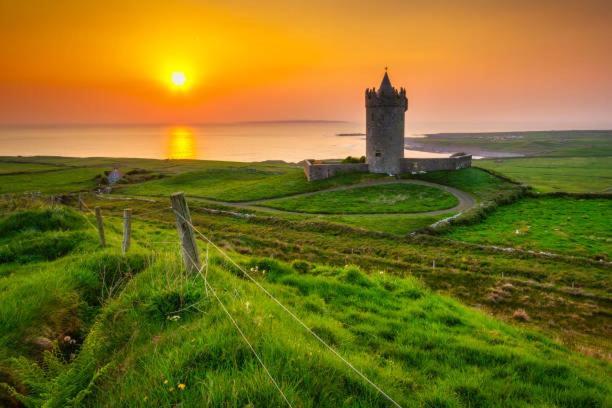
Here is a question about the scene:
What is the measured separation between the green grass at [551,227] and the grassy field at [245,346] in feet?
72.9

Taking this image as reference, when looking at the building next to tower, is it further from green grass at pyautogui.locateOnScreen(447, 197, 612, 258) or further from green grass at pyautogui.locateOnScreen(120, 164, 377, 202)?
green grass at pyautogui.locateOnScreen(447, 197, 612, 258)

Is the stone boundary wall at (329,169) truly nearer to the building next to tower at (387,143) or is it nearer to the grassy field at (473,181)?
the building next to tower at (387,143)

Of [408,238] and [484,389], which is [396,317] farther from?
[408,238]

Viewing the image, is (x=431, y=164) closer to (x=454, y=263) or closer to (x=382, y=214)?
(x=382, y=214)

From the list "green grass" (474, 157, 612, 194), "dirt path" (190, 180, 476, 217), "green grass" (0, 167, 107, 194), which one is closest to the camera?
"dirt path" (190, 180, 476, 217)


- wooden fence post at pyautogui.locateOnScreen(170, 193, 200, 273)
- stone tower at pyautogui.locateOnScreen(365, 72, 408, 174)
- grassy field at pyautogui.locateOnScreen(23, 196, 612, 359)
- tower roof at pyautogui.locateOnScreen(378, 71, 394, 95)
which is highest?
tower roof at pyautogui.locateOnScreen(378, 71, 394, 95)

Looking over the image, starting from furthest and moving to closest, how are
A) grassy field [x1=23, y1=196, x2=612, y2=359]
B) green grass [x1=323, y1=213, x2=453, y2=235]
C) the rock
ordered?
green grass [x1=323, y1=213, x2=453, y2=235]
grassy field [x1=23, y1=196, x2=612, y2=359]
the rock

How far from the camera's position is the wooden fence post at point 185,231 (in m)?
8.16

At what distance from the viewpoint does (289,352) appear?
5.48 meters

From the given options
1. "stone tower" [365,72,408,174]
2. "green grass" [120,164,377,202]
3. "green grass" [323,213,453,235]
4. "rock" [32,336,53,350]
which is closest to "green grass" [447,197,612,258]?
"green grass" [323,213,453,235]

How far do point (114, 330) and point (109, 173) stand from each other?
8450 cm

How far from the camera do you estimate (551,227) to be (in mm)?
34406

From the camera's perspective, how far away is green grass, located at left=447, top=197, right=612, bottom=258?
29.3 m

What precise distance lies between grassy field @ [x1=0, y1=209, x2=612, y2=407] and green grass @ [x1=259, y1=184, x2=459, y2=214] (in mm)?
30162
